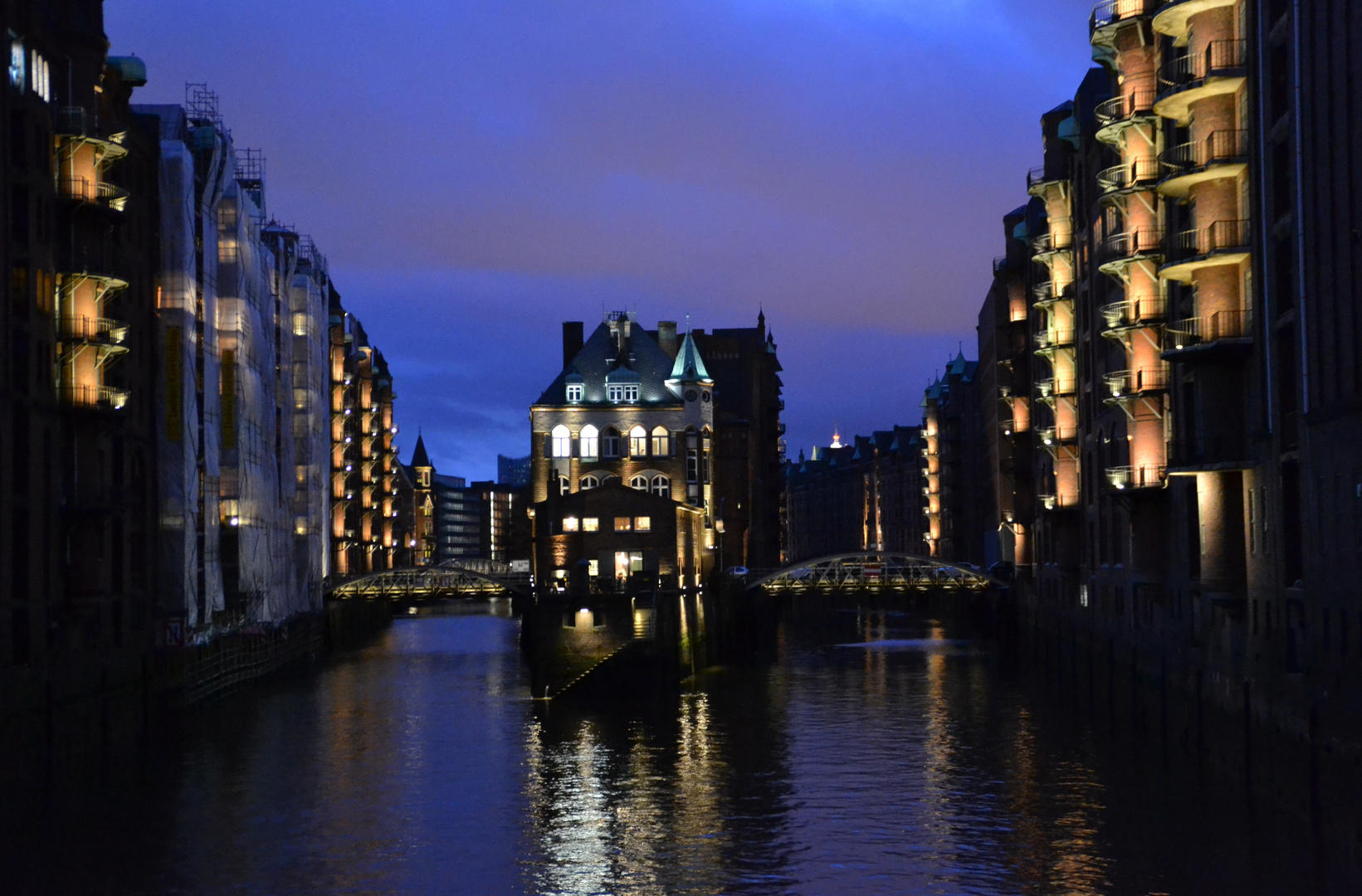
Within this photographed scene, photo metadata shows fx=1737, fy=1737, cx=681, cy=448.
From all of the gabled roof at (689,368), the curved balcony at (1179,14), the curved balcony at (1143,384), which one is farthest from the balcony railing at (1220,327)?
the gabled roof at (689,368)

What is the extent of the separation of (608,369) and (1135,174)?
78.5 metres

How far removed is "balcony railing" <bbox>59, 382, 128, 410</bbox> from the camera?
62219 millimetres

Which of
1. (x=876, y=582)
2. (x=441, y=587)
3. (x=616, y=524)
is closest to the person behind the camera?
(x=616, y=524)

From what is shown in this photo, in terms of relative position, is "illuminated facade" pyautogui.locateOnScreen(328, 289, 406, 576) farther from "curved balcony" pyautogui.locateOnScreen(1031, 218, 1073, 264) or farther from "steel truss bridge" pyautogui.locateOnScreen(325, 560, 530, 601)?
"curved balcony" pyautogui.locateOnScreen(1031, 218, 1073, 264)

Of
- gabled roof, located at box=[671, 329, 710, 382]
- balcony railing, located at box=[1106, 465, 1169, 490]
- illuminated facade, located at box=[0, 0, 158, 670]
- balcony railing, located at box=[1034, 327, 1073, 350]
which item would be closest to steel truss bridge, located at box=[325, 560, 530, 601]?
gabled roof, located at box=[671, 329, 710, 382]

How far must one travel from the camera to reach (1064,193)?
90.0 m

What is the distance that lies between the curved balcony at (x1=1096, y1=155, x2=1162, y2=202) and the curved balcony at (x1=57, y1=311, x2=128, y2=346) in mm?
37657

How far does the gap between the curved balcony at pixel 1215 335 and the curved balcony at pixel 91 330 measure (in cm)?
3791

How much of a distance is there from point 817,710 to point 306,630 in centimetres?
4553

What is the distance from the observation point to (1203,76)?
53.6 metres

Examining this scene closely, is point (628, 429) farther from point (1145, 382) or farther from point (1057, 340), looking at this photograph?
point (1145, 382)

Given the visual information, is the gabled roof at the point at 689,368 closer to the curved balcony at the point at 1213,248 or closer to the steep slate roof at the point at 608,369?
the steep slate roof at the point at 608,369

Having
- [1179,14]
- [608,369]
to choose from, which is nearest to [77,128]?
Result: [1179,14]

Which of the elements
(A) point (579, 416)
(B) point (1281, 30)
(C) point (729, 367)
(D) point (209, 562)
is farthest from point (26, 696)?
(C) point (729, 367)
